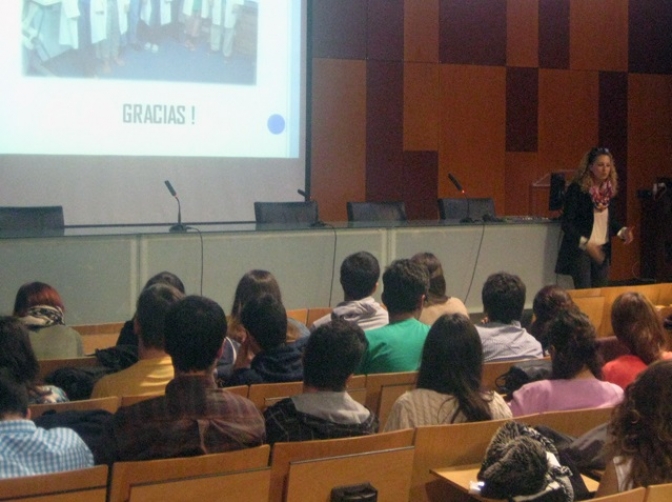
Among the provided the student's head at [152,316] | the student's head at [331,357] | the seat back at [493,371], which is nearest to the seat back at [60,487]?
the student's head at [331,357]

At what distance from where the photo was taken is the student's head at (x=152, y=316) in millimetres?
2855

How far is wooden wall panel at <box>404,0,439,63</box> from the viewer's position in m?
8.46

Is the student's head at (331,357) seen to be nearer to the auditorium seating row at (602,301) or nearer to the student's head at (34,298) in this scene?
the student's head at (34,298)

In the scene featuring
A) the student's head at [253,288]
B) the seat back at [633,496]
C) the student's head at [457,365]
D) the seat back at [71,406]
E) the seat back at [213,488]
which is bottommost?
the seat back at [213,488]

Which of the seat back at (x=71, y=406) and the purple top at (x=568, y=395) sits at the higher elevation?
the seat back at (x=71, y=406)

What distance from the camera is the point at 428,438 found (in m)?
2.37

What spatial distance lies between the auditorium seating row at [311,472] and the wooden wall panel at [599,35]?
23.7 feet

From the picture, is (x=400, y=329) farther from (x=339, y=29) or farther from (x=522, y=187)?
(x=522, y=187)

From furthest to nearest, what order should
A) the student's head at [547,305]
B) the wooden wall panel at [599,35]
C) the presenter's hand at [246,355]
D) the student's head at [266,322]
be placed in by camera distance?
the wooden wall panel at [599,35]
the student's head at [547,305]
the presenter's hand at [246,355]
the student's head at [266,322]

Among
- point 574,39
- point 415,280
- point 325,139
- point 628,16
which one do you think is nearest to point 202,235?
point 415,280

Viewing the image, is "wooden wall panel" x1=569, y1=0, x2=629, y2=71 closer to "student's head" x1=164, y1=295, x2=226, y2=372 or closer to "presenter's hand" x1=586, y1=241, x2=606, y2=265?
"presenter's hand" x1=586, y1=241, x2=606, y2=265

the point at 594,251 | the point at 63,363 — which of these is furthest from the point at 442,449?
the point at 594,251

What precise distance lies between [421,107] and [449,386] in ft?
20.4

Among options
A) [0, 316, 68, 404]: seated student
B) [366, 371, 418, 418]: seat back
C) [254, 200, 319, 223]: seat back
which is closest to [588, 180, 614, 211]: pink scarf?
[254, 200, 319, 223]: seat back
